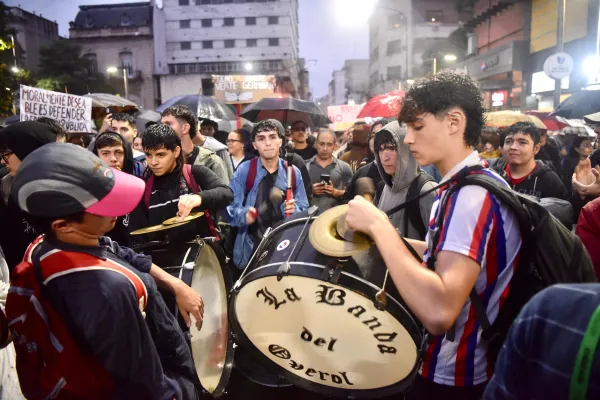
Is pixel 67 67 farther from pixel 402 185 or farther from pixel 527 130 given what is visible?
pixel 402 185

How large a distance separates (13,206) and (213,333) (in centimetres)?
176

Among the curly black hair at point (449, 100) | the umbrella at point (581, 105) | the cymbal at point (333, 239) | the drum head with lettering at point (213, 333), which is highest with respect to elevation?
the umbrella at point (581, 105)

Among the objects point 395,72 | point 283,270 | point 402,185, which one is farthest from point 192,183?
point 395,72

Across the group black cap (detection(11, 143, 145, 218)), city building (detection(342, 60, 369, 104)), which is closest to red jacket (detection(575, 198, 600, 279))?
black cap (detection(11, 143, 145, 218))

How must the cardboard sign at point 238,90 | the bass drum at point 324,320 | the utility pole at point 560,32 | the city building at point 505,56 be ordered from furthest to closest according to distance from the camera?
1. the city building at point 505,56
2. the cardboard sign at point 238,90
3. the utility pole at point 560,32
4. the bass drum at point 324,320

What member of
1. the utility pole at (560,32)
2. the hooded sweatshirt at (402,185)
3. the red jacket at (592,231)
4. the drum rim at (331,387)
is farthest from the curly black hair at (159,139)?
the utility pole at (560,32)

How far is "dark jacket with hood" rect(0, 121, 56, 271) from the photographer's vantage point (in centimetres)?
306

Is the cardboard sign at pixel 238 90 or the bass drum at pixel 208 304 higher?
the cardboard sign at pixel 238 90

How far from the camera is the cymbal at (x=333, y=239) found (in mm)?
1828

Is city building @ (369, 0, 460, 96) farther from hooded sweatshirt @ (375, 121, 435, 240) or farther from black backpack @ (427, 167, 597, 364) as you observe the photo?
black backpack @ (427, 167, 597, 364)

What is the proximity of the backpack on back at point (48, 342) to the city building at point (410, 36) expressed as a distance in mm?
48041

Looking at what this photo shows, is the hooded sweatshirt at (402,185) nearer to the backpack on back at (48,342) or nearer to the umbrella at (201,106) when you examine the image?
the backpack on back at (48,342)

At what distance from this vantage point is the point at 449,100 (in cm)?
177

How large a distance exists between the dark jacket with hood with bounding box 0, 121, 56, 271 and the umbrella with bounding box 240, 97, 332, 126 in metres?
5.93
